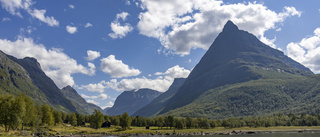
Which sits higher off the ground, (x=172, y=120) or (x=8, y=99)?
(x=8, y=99)

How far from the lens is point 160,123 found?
609 ft

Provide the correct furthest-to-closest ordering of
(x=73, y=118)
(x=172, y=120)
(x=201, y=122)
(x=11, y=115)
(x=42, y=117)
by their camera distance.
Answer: (x=201, y=122), (x=172, y=120), (x=73, y=118), (x=42, y=117), (x=11, y=115)

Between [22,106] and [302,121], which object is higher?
[22,106]

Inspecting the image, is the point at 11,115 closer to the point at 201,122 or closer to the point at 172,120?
the point at 172,120

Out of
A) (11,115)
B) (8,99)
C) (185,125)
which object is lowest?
(185,125)

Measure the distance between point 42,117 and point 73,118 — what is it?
47.9 meters

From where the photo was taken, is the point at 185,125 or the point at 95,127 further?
the point at 185,125

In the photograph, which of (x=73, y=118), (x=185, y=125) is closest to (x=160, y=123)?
(x=185, y=125)

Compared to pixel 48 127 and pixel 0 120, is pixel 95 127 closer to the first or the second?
pixel 48 127

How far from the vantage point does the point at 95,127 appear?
17125 centimetres

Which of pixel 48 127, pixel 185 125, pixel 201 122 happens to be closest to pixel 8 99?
pixel 48 127

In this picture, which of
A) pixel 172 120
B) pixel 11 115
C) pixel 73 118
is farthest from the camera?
pixel 172 120

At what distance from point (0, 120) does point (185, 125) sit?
450ft

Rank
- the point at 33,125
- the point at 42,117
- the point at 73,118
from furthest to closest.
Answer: the point at 73,118 → the point at 42,117 → the point at 33,125
